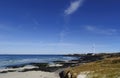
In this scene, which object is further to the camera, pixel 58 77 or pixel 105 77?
pixel 58 77

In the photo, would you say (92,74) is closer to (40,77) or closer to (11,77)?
(40,77)

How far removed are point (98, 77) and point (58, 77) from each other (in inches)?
664

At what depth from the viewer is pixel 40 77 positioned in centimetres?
3997

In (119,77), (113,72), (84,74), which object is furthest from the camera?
(84,74)

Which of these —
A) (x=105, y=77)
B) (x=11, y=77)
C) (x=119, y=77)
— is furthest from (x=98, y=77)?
(x=11, y=77)

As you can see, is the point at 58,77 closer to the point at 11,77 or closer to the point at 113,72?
the point at 11,77

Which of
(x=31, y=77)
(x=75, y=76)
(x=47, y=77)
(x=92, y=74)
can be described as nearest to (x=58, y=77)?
(x=47, y=77)

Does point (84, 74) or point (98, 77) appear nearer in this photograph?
point (98, 77)

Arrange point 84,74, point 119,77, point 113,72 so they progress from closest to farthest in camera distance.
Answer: point 119,77
point 113,72
point 84,74

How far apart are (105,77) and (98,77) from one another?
78 centimetres

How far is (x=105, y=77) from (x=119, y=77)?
1602mm

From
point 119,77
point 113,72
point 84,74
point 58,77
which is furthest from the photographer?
point 58,77

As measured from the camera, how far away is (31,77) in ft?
132

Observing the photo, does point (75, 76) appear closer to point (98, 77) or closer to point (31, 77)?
point (98, 77)
